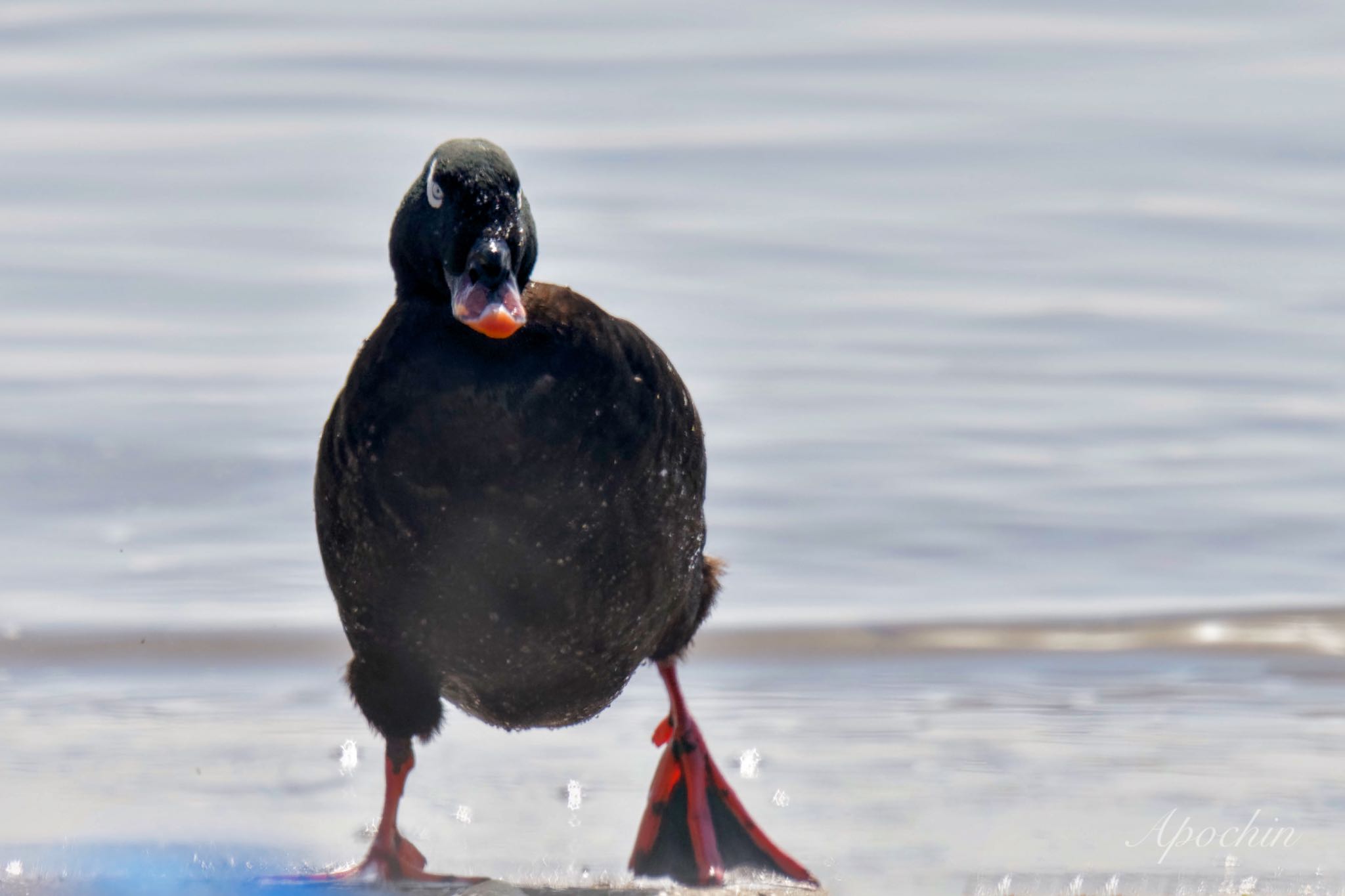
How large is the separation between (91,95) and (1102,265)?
8.04m

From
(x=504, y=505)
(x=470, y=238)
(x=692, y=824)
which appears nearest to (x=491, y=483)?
(x=504, y=505)

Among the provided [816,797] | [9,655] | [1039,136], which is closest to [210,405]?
[9,655]

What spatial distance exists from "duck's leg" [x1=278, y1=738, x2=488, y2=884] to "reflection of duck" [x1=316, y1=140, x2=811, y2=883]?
0.04ft

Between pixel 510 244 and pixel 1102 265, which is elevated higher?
pixel 510 244

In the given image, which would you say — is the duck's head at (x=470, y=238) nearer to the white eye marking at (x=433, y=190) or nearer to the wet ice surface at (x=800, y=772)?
the white eye marking at (x=433, y=190)

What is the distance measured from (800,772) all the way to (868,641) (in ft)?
5.75

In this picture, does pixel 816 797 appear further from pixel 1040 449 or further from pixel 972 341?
pixel 972 341

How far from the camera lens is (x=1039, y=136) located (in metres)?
16.0

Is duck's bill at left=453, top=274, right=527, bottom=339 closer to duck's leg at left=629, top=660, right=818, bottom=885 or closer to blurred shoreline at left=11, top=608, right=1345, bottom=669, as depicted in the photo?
duck's leg at left=629, top=660, right=818, bottom=885

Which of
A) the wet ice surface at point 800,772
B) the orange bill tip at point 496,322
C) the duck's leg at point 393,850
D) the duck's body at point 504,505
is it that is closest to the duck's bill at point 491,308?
the orange bill tip at point 496,322

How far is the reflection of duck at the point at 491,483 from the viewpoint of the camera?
5.05 m

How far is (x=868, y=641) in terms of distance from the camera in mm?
8492
